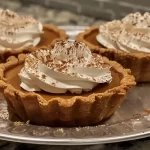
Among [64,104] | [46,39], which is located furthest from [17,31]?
[64,104]

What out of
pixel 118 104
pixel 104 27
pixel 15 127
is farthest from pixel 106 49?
pixel 15 127

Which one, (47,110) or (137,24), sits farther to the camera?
(137,24)

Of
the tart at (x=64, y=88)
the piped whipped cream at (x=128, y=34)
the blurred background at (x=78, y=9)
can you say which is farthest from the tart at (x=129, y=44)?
the blurred background at (x=78, y=9)

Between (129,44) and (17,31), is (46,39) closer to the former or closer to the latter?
(17,31)

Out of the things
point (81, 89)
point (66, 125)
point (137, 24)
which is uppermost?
point (137, 24)

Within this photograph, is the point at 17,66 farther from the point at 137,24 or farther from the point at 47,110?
the point at 137,24
